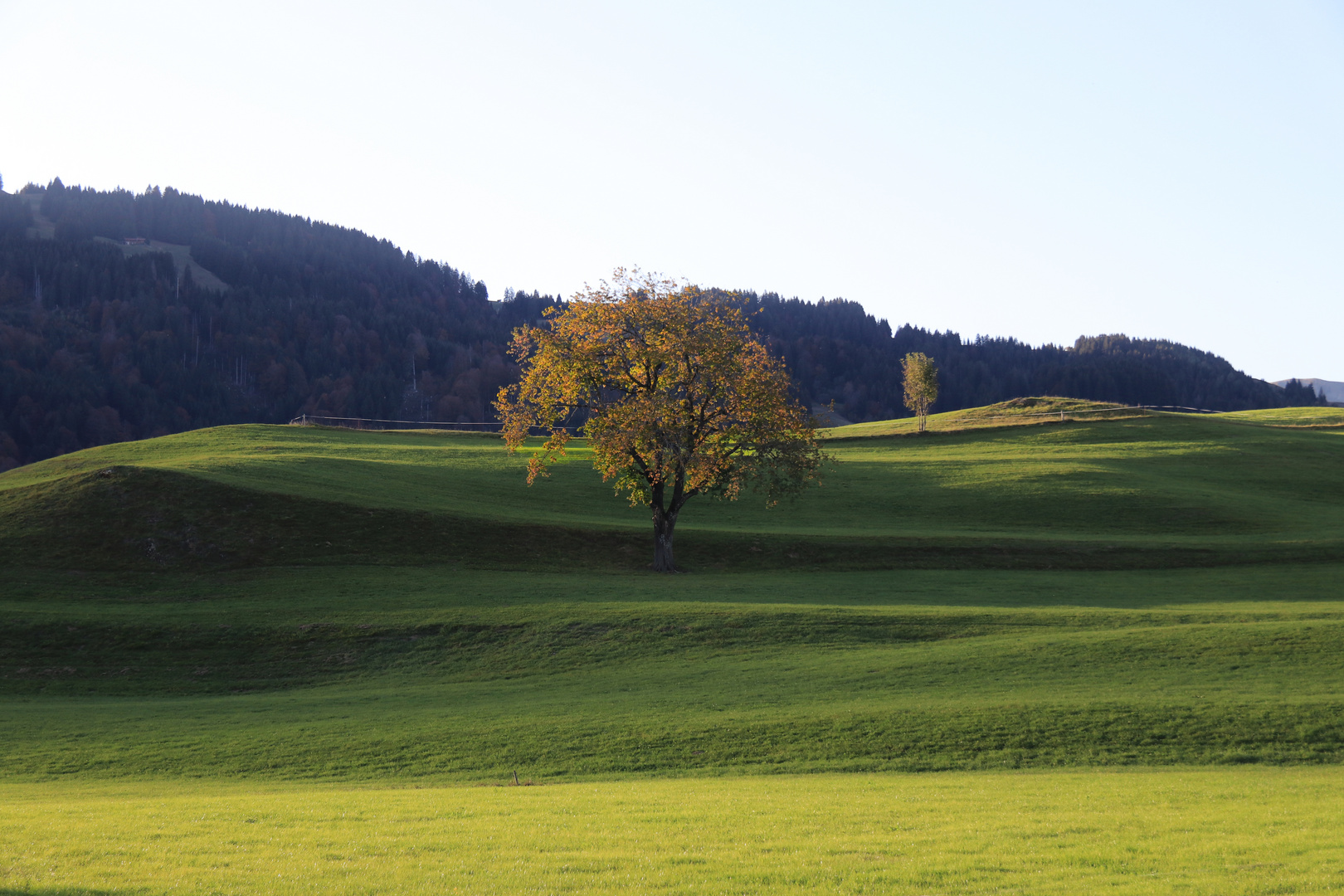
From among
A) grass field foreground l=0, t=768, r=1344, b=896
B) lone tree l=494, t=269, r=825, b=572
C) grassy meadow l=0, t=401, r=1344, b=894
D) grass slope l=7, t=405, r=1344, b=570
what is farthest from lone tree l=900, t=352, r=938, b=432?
grass field foreground l=0, t=768, r=1344, b=896

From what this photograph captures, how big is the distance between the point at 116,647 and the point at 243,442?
42.7m

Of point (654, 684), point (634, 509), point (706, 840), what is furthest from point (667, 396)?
point (706, 840)

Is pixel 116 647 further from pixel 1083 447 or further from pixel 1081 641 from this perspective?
pixel 1083 447

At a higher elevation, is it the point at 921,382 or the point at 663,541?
the point at 921,382

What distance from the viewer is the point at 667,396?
43812 mm

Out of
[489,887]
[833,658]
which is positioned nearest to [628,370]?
[833,658]

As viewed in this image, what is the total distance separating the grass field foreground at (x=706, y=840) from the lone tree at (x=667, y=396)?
26302mm

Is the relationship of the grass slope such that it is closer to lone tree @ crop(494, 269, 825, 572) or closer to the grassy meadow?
the grassy meadow

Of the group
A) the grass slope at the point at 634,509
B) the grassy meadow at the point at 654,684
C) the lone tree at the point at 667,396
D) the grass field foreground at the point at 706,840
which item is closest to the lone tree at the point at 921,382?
the grass slope at the point at 634,509

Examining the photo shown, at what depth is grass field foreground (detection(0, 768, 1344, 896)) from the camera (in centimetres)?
1017

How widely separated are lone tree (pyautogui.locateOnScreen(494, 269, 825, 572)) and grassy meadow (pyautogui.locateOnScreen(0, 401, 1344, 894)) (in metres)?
5.19

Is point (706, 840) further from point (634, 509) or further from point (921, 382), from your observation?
point (921, 382)

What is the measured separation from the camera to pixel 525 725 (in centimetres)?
2202

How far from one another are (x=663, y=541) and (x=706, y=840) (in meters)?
31.8
